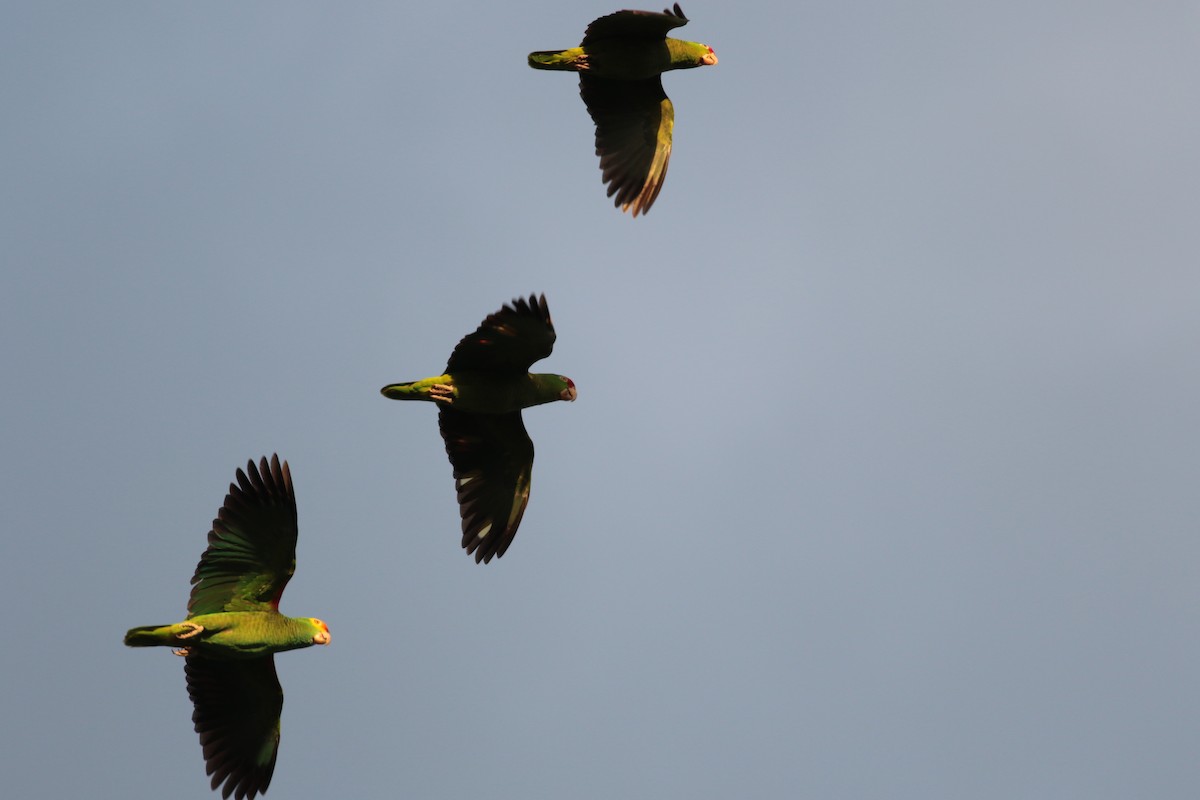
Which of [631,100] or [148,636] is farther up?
[631,100]

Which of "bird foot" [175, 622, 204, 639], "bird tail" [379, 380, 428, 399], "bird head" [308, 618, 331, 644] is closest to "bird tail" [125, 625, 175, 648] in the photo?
"bird foot" [175, 622, 204, 639]

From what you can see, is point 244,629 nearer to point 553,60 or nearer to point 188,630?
point 188,630

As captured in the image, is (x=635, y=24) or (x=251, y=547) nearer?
(x=251, y=547)

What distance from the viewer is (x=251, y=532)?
1769 cm

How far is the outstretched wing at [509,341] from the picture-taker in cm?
1831

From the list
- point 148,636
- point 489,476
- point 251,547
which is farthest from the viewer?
point 489,476

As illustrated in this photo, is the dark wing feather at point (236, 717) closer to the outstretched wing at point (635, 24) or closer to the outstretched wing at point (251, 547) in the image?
the outstretched wing at point (251, 547)

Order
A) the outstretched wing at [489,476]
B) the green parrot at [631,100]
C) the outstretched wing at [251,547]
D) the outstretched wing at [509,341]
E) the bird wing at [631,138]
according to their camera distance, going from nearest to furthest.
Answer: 1. the outstretched wing at [251,547]
2. the outstretched wing at [509,341]
3. the outstretched wing at [489,476]
4. the green parrot at [631,100]
5. the bird wing at [631,138]

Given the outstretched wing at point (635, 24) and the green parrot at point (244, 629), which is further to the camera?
the outstretched wing at point (635, 24)

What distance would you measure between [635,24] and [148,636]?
9.87 m

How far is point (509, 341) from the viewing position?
18672 millimetres

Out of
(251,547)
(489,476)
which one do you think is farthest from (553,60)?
(251,547)

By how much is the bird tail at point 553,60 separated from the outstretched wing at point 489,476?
470 cm

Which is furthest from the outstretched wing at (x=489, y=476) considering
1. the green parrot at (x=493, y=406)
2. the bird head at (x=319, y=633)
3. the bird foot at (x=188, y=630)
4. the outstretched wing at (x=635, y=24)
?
the outstretched wing at (x=635, y=24)
